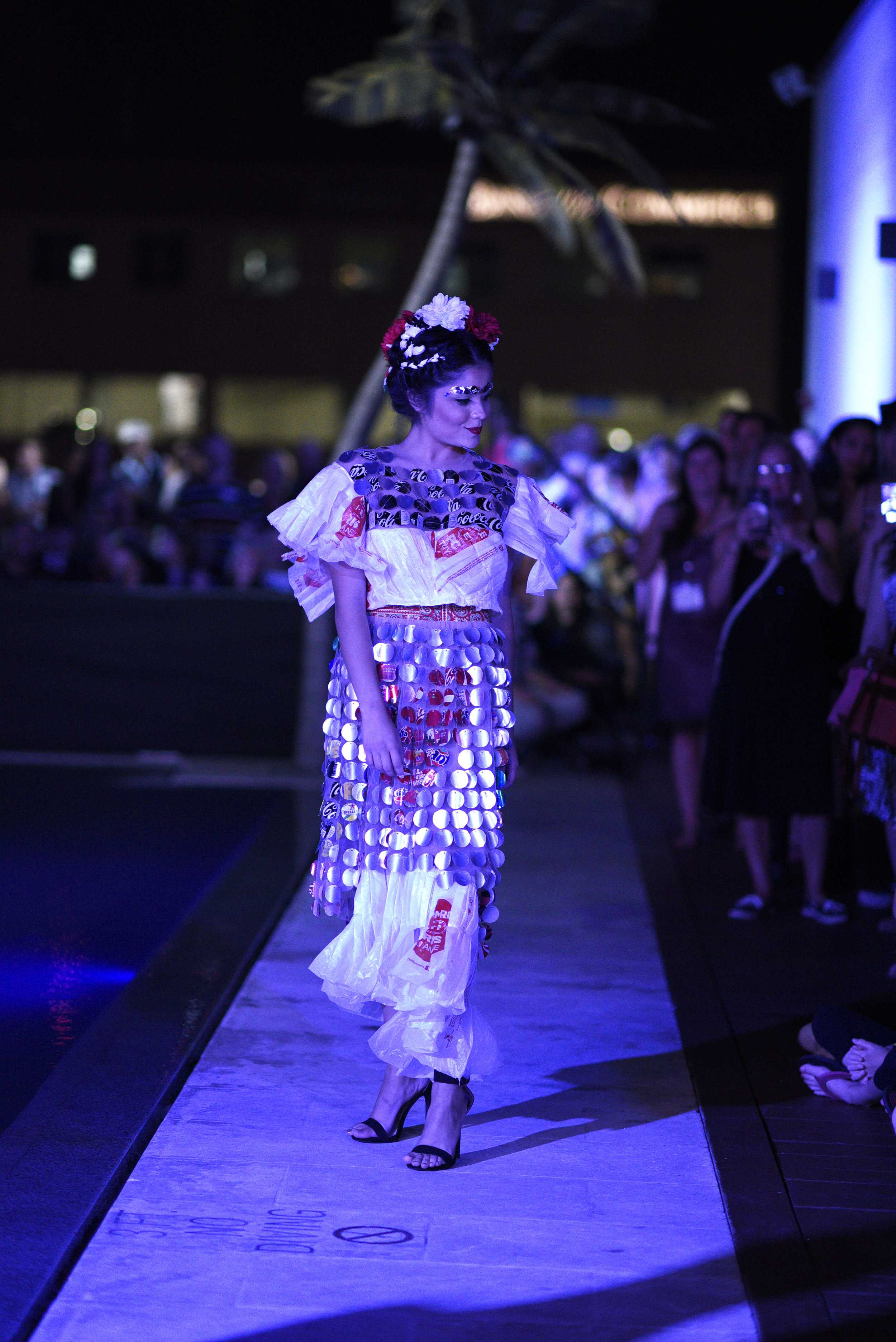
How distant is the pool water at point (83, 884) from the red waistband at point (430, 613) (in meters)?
1.41

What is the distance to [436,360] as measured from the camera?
3.29 m

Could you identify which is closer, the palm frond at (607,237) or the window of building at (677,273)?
the palm frond at (607,237)

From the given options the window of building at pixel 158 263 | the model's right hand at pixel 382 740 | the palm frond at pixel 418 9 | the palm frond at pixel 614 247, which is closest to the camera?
the model's right hand at pixel 382 740

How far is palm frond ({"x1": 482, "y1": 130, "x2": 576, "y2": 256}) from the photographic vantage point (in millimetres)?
11109

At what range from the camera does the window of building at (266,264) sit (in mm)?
29969

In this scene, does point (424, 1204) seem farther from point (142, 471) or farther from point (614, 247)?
point (142, 471)

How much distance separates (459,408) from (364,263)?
27.8m

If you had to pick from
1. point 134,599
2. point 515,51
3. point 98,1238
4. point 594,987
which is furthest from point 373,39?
point 98,1238

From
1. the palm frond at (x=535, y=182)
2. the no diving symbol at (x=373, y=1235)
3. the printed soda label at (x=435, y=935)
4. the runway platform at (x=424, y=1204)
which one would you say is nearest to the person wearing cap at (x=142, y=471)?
the palm frond at (x=535, y=182)

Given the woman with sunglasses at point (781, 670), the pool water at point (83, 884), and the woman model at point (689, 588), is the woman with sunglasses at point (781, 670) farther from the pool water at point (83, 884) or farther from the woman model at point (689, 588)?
the pool water at point (83, 884)

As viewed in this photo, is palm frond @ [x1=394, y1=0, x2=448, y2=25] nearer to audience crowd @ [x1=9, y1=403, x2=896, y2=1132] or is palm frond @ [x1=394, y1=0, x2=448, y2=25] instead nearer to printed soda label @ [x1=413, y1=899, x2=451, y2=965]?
audience crowd @ [x1=9, y1=403, x2=896, y2=1132]

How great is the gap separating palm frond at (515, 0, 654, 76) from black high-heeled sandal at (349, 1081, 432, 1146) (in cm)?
901

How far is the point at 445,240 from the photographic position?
10414 millimetres

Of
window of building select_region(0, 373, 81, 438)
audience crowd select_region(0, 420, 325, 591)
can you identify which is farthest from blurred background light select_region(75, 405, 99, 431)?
audience crowd select_region(0, 420, 325, 591)
